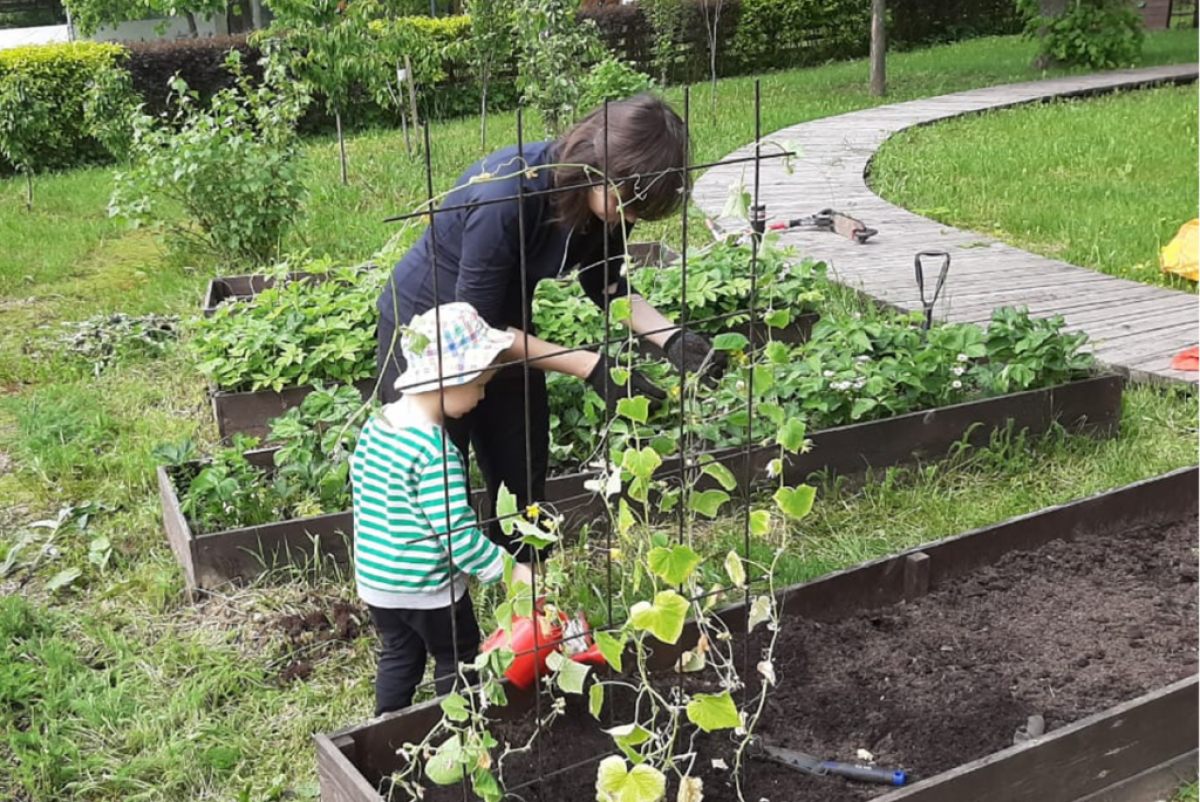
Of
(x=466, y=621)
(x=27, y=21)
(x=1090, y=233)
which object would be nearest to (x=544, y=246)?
(x=466, y=621)

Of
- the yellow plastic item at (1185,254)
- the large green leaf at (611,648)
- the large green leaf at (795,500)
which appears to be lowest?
the yellow plastic item at (1185,254)

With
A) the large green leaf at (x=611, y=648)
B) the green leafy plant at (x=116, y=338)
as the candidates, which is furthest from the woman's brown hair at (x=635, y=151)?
the green leafy plant at (x=116, y=338)

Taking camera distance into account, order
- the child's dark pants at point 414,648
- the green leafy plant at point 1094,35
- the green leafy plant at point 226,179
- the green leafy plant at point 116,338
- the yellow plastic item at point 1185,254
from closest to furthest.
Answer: the child's dark pants at point 414,648 < the green leafy plant at point 116,338 < the yellow plastic item at point 1185,254 < the green leafy plant at point 226,179 < the green leafy plant at point 1094,35

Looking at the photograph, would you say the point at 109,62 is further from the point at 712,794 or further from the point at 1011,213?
the point at 712,794

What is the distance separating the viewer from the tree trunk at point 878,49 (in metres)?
13.6

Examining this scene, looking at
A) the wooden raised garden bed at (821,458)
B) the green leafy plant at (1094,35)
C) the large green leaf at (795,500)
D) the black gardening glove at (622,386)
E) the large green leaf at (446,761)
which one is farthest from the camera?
the green leafy plant at (1094,35)

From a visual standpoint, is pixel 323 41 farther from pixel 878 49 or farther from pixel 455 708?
pixel 878 49

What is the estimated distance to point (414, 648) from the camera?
2.71 m

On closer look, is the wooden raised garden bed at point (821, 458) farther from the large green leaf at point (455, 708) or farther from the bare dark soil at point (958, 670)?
the large green leaf at point (455, 708)

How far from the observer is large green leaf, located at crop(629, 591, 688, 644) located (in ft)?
6.31

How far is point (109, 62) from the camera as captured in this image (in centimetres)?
1330

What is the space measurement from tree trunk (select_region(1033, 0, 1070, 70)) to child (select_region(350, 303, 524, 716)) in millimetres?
14678

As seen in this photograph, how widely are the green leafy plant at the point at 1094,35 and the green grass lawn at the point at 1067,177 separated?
2510 millimetres

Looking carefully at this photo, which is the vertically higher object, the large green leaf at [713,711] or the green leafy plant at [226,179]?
the green leafy plant at [226,179]
